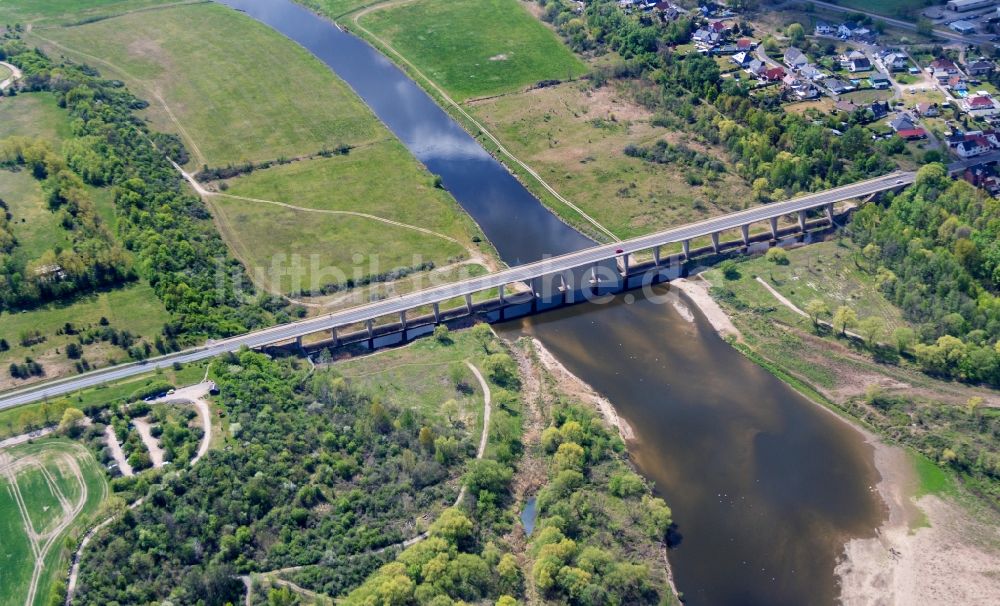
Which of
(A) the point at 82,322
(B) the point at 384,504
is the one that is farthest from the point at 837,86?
(A) the point at 82,322

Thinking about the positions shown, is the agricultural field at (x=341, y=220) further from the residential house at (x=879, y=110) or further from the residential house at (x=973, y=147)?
the residential house at (x=973, y=147)

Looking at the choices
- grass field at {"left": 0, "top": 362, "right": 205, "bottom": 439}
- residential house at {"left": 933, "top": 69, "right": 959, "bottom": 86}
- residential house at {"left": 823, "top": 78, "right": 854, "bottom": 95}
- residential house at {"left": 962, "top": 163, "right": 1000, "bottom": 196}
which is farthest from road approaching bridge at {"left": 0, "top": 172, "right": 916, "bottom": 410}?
residential house at {"left": 933, "top": 69, "right": 959, "bottom": 86}

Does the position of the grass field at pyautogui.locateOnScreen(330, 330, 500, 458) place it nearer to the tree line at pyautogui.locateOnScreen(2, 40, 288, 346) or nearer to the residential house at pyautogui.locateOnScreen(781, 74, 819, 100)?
the tree line at pyautogui.locateOnScreen(2, 40, 288, 346)

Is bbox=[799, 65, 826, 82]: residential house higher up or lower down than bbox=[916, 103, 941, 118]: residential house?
higher up

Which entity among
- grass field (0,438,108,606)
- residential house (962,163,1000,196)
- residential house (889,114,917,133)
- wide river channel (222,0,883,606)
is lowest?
wide river channel (222,0,883,606)

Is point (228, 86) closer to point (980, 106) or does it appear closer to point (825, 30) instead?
point (825, 30)

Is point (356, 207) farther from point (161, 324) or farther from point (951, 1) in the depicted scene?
point (951, 1)
